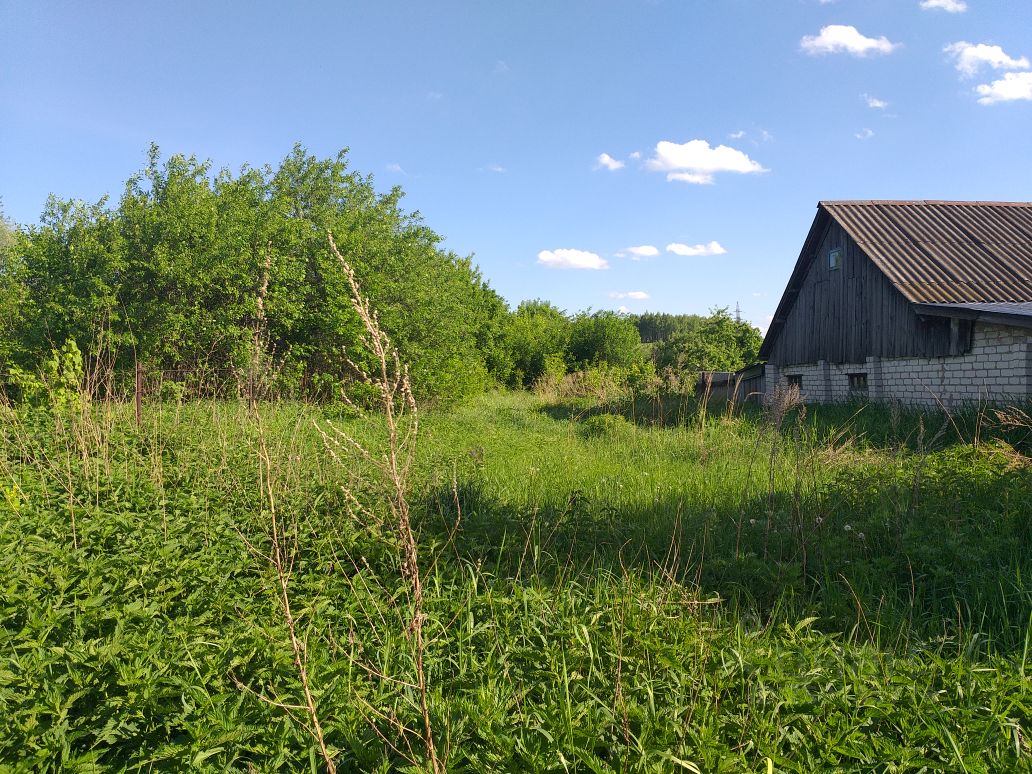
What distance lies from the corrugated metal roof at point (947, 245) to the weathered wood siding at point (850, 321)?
0.35 meters

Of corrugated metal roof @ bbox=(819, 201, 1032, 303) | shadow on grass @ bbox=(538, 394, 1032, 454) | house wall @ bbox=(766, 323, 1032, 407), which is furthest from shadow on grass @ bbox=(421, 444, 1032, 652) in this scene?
corrugated metal roof @ bbox=(819, 201, 1032, 303)

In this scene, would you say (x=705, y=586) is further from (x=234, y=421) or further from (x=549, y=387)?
(x=549, y=387)

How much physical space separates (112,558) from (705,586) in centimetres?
350

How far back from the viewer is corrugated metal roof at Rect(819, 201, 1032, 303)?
12789 millimetres

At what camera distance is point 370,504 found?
4910 millimetres

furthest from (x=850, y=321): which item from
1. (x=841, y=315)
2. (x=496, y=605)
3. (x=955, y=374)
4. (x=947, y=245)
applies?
(x=496, y=605)

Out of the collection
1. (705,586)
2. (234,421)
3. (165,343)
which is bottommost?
(705,586)

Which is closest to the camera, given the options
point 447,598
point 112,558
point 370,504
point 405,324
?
point 447,598

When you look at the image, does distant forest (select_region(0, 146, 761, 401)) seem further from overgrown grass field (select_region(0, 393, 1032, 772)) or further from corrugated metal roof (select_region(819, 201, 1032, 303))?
corrugated metal roof (select_region(819, 201, 1032, 303))

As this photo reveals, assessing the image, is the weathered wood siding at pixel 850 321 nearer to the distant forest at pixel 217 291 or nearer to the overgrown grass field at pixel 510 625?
the distant forest at pixel 217 291

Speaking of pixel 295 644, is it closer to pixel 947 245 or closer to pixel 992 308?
pixel 992 308

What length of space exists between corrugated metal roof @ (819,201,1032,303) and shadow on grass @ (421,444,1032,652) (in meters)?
8.76

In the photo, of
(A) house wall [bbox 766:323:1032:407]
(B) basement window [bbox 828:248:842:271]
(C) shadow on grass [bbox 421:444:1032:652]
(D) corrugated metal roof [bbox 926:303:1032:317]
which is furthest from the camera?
(B) basement window [bbox 828:248:842:271]

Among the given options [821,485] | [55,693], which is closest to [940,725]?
[55,693]
